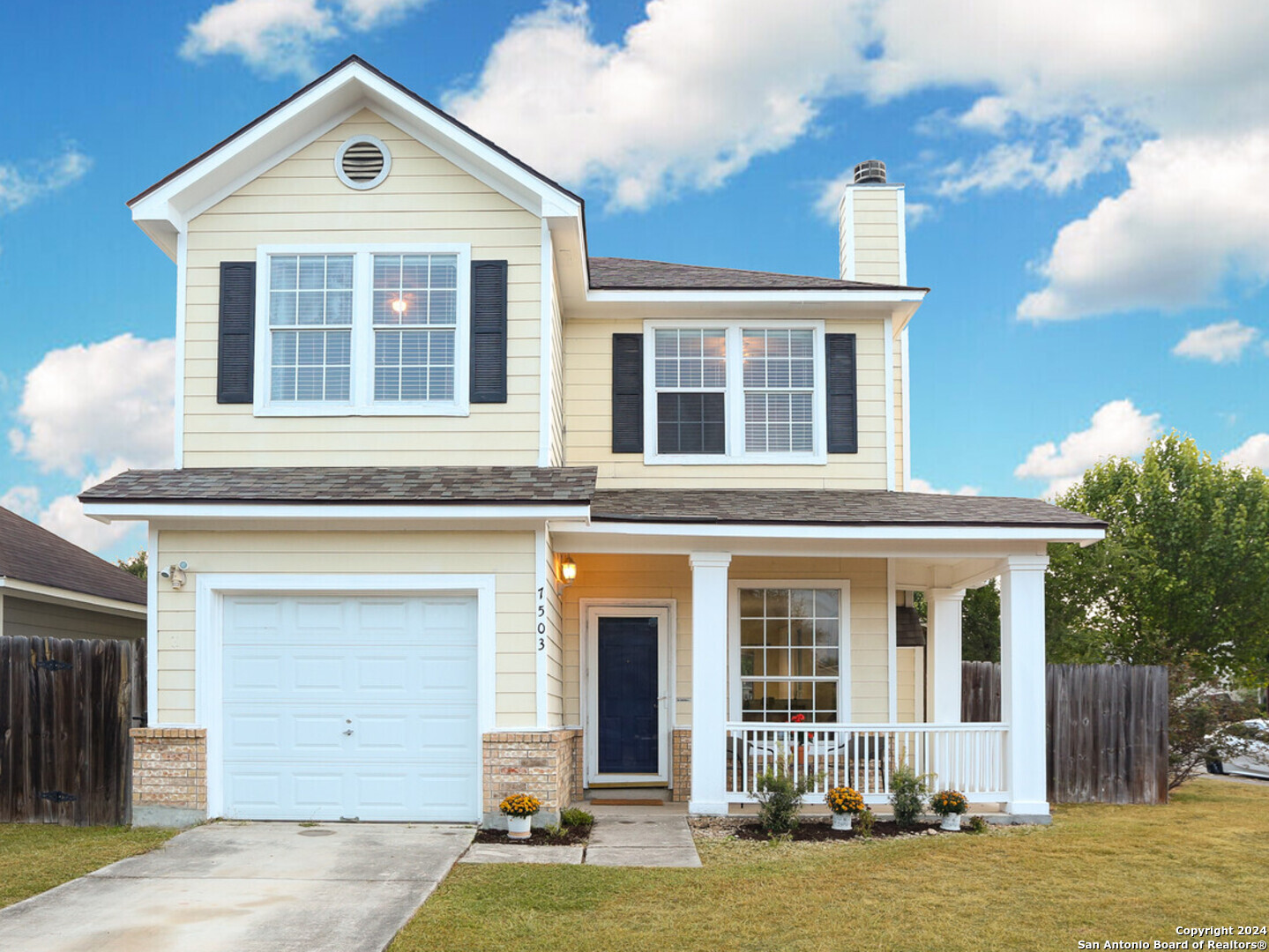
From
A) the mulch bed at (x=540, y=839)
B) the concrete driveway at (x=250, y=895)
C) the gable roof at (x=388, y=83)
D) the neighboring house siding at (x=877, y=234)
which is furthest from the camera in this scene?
the neighboring house siding at (x=877, y=234)

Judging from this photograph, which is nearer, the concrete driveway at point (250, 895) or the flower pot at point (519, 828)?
the concrete driveway at point (250, 895)

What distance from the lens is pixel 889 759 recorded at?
11.6 meters

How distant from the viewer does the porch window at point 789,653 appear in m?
13.3

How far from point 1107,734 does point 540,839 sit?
7.84m

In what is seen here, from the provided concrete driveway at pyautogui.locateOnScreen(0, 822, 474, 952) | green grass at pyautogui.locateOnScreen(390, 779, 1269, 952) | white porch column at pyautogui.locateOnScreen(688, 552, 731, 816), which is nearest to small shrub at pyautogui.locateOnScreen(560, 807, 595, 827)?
concrete driveway at pyautogui.locateOnScreen(0, 822, 474, 952)

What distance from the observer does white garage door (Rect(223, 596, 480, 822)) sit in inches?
415

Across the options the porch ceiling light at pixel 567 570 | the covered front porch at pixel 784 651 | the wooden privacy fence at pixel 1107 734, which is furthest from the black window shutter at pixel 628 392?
the wooden privacy fence at pixel 1107 734

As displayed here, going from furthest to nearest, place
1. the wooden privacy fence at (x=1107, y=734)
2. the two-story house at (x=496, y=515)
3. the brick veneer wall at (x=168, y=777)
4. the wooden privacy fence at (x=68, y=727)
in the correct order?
the wooden privacy fence at (x=1107, y=734)
the wooden privacy fence at (x=68, y=727)
the two-story house at (x=496, y=515)
the brick veneer wall at (x=168, y=777)

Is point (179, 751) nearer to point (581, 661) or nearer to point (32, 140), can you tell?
point (581, 661)

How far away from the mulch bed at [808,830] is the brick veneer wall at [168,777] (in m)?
4.57

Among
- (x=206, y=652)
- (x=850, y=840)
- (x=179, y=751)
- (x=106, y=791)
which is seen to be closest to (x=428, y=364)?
(x=206, y=652)

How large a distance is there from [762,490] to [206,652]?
20.5 feet

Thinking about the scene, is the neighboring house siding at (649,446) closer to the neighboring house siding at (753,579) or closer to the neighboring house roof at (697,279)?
the neighboring house roof at (697,279)

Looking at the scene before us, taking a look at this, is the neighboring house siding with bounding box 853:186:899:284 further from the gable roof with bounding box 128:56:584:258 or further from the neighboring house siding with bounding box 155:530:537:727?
the neighboring house siding with bounding box 155:530:537:727
